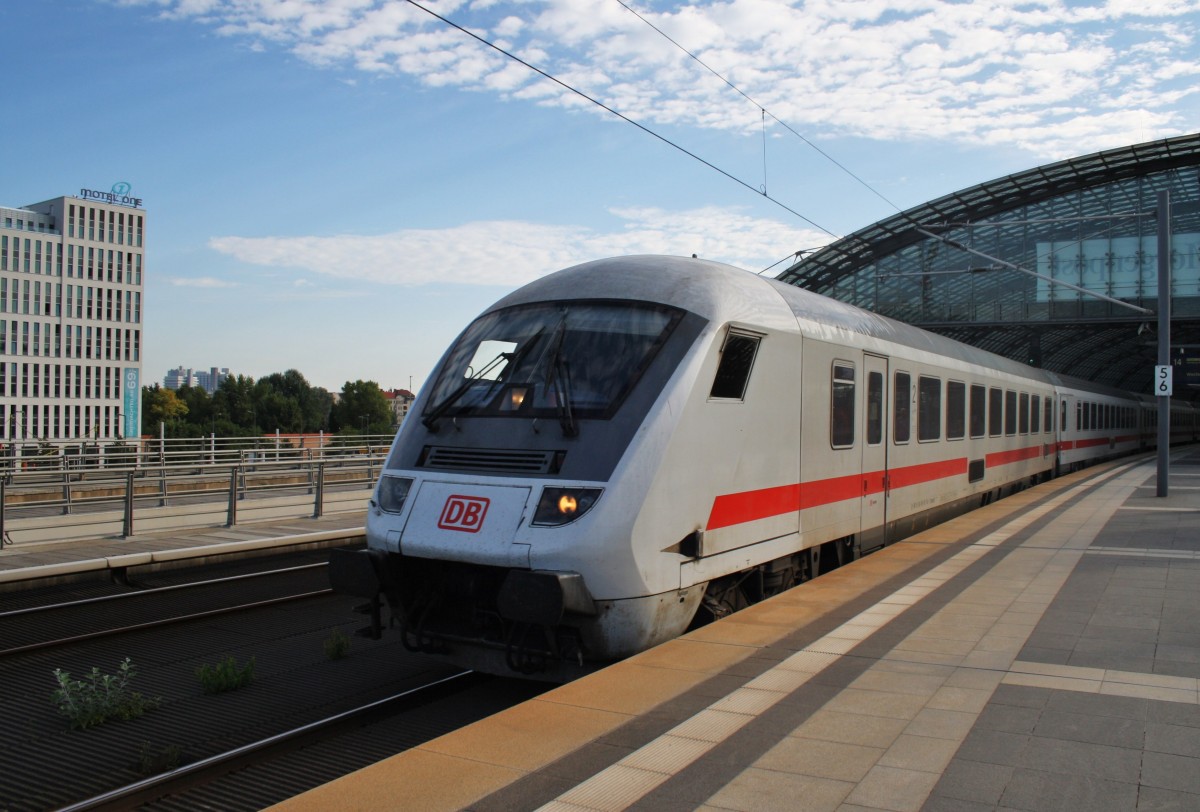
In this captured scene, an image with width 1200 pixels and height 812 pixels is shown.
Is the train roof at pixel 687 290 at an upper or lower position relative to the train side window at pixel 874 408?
upper

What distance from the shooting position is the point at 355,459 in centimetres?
2191

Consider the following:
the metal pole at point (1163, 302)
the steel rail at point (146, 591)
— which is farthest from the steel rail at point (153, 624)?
the metal pole at point (1163, 302)

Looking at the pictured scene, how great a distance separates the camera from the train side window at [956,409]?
47.0ft

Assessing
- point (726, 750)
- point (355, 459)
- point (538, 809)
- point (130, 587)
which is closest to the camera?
point (538, 809)

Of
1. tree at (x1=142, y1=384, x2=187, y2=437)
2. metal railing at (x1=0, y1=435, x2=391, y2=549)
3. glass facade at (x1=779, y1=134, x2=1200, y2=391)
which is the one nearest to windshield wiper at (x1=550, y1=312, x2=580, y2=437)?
metal railing at (x1=0, y1=435, x2=391, y2=549)

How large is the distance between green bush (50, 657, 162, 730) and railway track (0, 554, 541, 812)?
80 millimetres

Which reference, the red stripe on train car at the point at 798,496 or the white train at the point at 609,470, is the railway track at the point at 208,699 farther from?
the red stripe on train car at the point at 798,496

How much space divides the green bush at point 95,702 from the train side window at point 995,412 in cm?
1465

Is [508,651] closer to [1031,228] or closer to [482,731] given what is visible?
[482,731]

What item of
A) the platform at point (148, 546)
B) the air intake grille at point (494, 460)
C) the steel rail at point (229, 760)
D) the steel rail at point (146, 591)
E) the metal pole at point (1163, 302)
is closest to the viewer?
the steel rail at point (229, 760)

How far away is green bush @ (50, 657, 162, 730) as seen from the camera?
684 cm

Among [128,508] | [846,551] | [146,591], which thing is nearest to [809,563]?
[846,551]

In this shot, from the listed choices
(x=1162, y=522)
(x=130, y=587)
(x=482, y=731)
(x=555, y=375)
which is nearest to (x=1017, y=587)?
(x=555, y=375)

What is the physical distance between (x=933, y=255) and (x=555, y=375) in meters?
49.6
